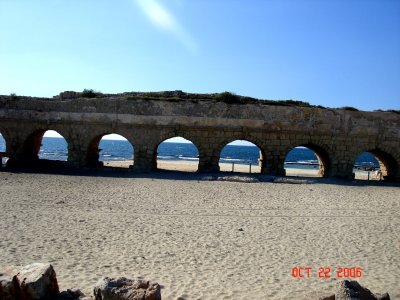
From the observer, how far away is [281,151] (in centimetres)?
1922

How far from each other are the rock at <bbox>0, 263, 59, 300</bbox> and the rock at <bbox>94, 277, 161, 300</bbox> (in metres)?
0.56

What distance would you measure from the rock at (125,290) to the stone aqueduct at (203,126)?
15.0 meters

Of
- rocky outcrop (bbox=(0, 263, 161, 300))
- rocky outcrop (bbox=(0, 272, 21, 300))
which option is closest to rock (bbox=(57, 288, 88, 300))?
rocky outcrop (bbox=(0, 263, 161, 300))

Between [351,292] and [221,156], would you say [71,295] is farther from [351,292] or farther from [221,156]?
[221,156]

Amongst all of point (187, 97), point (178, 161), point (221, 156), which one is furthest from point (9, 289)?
point (221, 156)

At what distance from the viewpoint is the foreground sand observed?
552 centimetres

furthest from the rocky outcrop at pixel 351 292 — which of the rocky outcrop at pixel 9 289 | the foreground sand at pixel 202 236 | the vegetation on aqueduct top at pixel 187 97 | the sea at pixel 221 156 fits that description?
the sea at pixel 221 156

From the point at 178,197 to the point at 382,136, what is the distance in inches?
532

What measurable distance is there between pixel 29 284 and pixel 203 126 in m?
15.3

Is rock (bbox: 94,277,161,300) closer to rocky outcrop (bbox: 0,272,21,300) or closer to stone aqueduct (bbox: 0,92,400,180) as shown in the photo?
rocky outcrop (bbox: 0,272,21,300)

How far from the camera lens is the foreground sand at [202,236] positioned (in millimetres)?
5520

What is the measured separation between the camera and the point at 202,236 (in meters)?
7.84

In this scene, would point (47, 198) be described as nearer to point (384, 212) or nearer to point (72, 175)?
point (72, 175)

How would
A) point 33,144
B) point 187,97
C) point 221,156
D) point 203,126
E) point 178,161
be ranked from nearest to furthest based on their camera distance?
point 203,126, point 187,97, point 33,144, point 178,161, point 221,156
